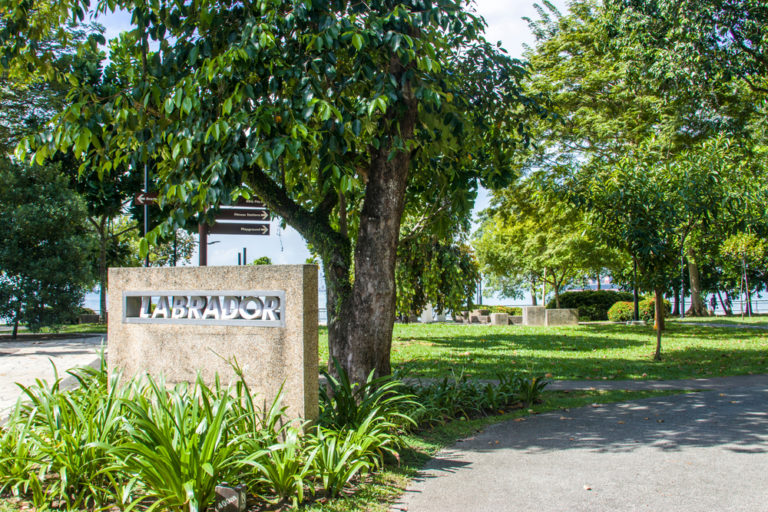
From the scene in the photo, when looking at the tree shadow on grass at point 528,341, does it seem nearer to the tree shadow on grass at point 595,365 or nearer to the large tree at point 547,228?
the tree shadow on grass at point 595,365

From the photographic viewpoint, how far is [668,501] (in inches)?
163

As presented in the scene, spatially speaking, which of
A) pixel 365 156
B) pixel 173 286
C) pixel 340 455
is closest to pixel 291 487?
pixel 340 455

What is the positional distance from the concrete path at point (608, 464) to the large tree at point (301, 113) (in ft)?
6.60

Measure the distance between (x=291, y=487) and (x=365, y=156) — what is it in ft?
15.2

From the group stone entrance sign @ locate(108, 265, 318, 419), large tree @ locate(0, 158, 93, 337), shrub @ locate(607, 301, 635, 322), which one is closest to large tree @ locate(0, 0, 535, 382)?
stone entrance sign @ locate(108, 265, 318, 419)

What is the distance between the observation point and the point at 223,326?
550 centimetres

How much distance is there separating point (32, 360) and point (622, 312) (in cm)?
2314

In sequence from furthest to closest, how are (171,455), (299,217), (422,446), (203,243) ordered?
(203,243)
(299,217)
(422,446)
(171,455)

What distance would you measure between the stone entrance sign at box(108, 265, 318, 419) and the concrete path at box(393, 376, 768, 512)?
1.47 meters

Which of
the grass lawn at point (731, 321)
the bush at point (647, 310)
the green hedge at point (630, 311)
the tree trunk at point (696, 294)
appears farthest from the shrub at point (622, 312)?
the tree trunk at point (696, 294)

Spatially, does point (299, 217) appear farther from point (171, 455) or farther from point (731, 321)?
point (731, 321)

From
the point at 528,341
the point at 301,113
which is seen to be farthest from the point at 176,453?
the point at 528,341

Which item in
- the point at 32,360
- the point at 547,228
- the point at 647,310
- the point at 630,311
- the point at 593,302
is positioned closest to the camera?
the point at 32,360

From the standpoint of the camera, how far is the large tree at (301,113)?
5430mm
